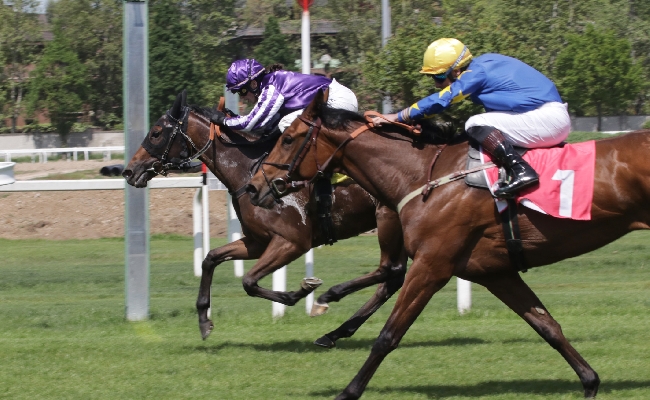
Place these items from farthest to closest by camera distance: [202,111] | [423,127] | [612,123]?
1. [612,123]
2. [202,111]
3. [423,127]

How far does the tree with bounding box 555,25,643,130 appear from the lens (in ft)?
130

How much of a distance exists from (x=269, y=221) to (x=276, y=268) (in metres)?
0.41

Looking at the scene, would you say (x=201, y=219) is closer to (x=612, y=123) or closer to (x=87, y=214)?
(x=87, y=214)

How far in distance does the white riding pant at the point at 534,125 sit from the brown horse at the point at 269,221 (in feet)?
6.65

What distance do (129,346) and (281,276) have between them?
1.90 metres

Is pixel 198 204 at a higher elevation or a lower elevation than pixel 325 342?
higher

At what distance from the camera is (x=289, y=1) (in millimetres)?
61875

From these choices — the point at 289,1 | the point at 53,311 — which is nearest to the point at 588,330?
the point at 53,311

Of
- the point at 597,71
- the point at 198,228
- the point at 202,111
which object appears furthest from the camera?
the point at 597,71

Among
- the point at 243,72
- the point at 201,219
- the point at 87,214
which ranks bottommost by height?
the point at 87,214

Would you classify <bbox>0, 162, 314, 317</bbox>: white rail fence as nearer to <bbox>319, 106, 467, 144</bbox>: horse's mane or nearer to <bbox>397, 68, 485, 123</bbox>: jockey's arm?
<bbox>319, 106, 467, 144</bbox>: horse's mane

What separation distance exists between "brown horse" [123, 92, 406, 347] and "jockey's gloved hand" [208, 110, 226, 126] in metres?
0.09

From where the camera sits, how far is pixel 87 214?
22.9 m

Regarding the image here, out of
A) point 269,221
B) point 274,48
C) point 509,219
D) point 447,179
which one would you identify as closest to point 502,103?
point 447,179
